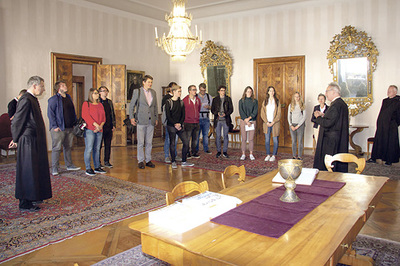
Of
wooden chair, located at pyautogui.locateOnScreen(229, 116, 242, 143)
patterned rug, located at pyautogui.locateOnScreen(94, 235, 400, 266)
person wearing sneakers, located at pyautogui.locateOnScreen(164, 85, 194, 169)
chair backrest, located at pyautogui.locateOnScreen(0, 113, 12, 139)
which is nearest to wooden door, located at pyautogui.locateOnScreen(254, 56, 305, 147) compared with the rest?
wooden chair, located at pyautogui.locateOnScreen(229, 116, 242, 143)

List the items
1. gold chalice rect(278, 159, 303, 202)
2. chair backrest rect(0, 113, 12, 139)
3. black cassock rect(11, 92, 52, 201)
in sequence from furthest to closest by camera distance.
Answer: chair backrest rect(0, 113, 12, 139), black cassock rect(11, 92, 52, 201), gold chalice rect(278, 159, 303, 202)

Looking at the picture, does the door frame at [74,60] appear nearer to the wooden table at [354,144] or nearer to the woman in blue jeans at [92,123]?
the woman in blue jeans at [92,123]

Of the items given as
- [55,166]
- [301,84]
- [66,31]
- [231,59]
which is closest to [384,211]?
[55,166]

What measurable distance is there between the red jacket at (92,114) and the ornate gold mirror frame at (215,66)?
5627mm

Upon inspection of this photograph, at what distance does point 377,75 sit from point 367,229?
243 inches

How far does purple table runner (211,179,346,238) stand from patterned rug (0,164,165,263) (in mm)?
2147

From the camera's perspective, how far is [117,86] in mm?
9875

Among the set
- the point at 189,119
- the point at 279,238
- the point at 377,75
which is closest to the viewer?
the point at 279,238

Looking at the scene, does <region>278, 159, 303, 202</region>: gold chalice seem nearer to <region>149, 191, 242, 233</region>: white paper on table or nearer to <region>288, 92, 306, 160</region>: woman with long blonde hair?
<region>149, 191, 242, 233</region>: white paper on table

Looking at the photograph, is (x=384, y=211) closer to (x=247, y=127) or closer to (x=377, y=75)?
(x=247, y=127)

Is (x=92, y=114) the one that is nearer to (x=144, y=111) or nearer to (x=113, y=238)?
(x=144, y=111)

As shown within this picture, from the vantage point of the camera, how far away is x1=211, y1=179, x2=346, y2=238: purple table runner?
157 centimetres

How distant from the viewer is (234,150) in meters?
8.99

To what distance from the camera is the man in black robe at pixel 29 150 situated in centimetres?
394
